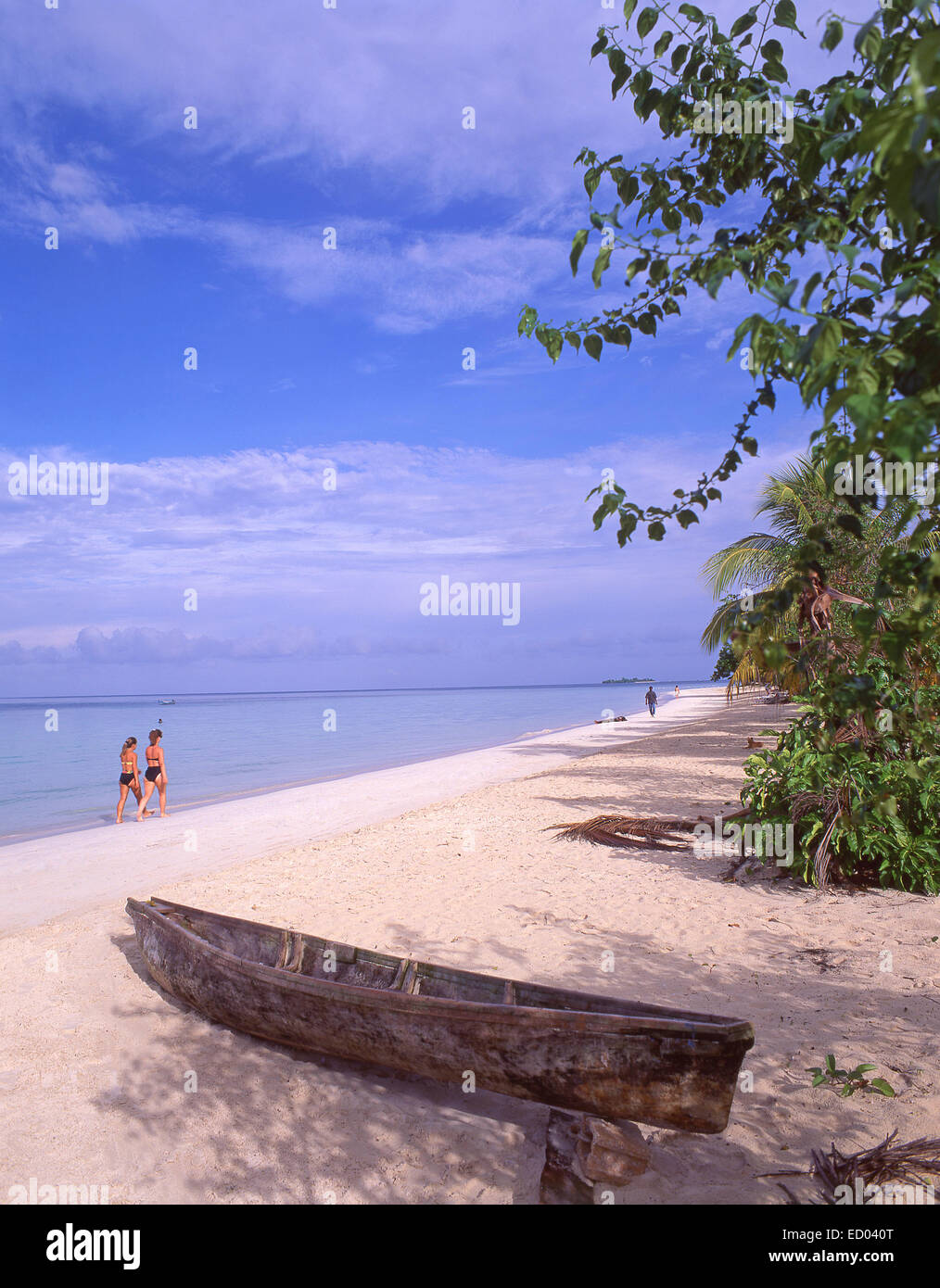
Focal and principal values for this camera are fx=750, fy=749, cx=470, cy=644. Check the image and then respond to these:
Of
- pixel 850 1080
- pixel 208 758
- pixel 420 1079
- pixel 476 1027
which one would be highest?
pixel 476 1027

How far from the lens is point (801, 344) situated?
1.62 meters

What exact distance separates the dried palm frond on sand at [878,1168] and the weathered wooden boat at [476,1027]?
52 cm

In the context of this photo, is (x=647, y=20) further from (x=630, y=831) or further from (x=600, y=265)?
(x=630, y=831)

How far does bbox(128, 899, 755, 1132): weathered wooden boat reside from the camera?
3.62 meters

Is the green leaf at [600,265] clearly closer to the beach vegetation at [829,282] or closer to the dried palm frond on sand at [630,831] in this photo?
the beach vegetation at [829,282]

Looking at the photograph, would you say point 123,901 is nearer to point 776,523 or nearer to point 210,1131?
point 210,1131

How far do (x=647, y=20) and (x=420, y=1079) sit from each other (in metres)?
5.63

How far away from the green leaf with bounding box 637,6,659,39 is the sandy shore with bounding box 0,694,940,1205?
4911 mm

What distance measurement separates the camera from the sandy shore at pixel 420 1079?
13.4 ft

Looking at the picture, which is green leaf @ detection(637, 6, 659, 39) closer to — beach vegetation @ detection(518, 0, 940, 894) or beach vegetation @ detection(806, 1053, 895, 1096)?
beach vegetation @ detection(518, 0, 940, 894)

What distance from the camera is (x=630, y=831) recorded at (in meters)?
11.3

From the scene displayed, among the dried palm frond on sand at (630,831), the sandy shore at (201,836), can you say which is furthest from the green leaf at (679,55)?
the sandy shore at (201,836)

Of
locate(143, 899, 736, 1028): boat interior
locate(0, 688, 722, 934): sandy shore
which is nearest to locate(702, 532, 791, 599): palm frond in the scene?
locate(0, 688, 722, 934): sandy shore

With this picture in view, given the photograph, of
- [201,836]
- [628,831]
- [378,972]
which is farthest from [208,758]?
[378,972]
